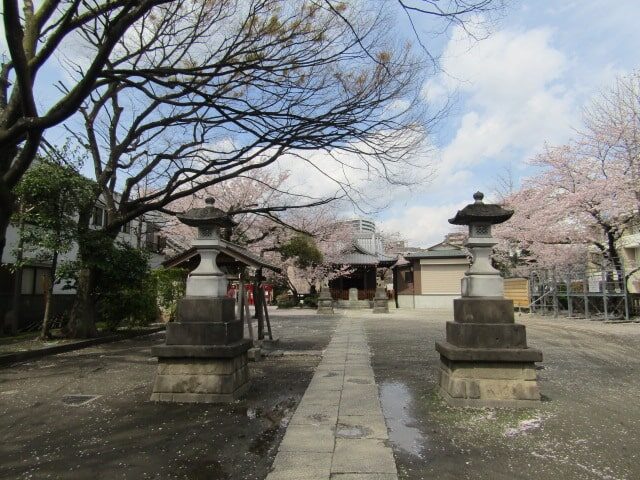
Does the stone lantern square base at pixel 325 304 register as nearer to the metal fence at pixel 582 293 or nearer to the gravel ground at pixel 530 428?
the metal fence at pixel 582 293

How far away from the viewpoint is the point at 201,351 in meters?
6.56

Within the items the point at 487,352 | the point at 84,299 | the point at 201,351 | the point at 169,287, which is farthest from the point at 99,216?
the point at 487,352

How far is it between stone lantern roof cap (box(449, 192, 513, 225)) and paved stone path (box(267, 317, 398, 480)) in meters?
2.97

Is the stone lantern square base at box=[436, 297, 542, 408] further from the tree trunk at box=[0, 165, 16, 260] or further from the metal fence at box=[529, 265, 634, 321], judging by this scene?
the metal fence at box=[529, 265, 634, 321]

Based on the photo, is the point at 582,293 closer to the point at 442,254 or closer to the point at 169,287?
the point at 442,254

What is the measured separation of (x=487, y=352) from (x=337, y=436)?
7.89 feet

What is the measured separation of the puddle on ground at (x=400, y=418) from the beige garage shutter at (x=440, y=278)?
27771 mm

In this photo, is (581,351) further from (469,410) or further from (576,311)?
(576,311)

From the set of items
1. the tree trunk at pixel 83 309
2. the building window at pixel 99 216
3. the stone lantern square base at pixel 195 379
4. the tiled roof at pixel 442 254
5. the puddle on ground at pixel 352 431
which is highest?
the building window at pixel 99 216

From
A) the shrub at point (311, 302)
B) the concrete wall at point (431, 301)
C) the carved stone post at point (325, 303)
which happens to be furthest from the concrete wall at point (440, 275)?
the carved stone post at point (325, 303)

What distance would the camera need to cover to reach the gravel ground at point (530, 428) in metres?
4.31

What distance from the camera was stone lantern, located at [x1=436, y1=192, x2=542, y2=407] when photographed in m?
6.24

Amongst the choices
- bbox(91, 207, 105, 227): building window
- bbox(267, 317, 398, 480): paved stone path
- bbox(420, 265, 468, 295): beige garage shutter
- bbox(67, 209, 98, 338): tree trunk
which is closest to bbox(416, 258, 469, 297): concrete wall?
bbox(420, 265, 468, 295): beige garage shutter

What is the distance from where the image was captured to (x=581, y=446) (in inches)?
190
